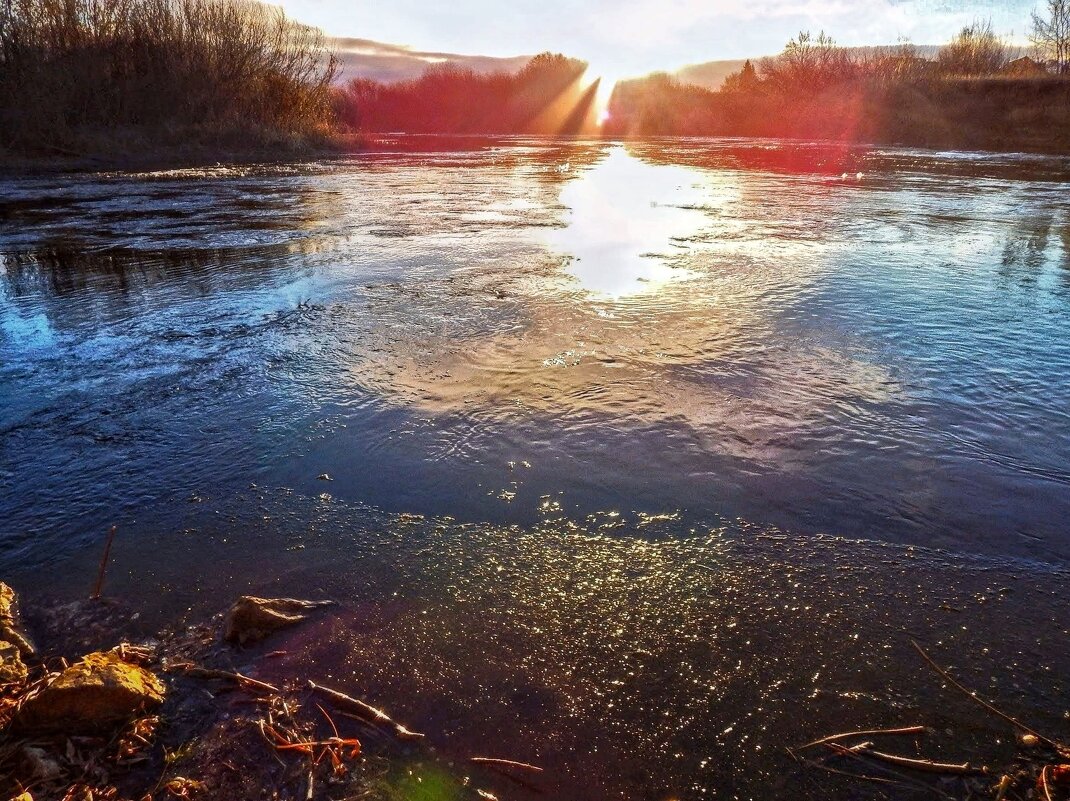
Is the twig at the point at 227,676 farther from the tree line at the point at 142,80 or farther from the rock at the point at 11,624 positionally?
the tree line at the point at 142,80

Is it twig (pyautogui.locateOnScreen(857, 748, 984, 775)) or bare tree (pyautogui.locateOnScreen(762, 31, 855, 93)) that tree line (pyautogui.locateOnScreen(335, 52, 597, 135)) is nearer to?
bare tree (pyautogui.locateOnScreen(762, 31, 855, 93))

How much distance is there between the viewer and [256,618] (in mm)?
2496

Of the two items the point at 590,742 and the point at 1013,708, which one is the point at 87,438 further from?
the point at 1013,708

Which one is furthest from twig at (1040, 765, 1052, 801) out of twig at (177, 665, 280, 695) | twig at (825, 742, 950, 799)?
twig at (177, 665, 280, 695)

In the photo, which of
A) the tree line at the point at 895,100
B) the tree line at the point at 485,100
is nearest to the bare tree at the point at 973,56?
the tree line at the point at 895,100

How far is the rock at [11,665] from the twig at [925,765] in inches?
112

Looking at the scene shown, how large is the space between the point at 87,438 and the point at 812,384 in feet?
15.9

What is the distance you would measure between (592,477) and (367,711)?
5.83 ft

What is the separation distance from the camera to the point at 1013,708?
84.6 inches

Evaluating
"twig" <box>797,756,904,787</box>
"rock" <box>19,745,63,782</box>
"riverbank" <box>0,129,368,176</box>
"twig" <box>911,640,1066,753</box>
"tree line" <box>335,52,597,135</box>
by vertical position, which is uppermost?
"tree line" <box>335,52,597,135</box>

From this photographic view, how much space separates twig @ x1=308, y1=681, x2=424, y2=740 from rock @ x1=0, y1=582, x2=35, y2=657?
3.62ft

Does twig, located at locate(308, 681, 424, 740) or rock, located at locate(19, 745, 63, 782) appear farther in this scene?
twig, located at locate(308, 681, 424, 740)

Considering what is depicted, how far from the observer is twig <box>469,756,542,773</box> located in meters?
1.97

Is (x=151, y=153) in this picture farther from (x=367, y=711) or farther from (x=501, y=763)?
(x=501, y=763)
